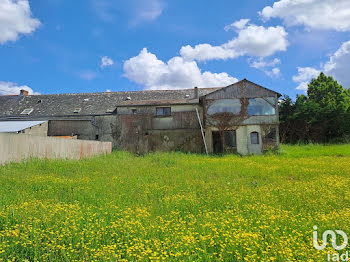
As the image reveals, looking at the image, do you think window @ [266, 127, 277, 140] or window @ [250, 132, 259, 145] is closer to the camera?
window @ [266, 127, 277, 140]

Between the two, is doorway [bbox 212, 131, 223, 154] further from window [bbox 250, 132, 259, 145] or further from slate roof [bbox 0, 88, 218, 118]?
slate roof [bbox 0, 88, 218, 118]

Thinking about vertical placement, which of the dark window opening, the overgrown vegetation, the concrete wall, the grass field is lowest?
the grass field

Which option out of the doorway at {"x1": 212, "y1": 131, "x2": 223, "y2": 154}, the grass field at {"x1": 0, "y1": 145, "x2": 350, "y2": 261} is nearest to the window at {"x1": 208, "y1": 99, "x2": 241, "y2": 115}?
the doorway at {"x1": 212, "y1": 131, "x2": 223, "y2": 154}

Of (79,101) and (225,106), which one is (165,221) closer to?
(225,106)

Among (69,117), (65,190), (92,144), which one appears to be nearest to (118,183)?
(65,190)

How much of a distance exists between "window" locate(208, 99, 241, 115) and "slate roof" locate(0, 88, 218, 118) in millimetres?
4549

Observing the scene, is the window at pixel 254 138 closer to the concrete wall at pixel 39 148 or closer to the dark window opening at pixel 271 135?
the dark window opening at pixel 271 135

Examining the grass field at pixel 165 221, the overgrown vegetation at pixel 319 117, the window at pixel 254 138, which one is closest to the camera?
the grass field at pixel 165 221

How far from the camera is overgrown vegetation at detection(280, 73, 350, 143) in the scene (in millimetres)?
25938

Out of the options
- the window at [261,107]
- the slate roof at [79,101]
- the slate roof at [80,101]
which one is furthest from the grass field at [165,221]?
the slate roof at [80,101]

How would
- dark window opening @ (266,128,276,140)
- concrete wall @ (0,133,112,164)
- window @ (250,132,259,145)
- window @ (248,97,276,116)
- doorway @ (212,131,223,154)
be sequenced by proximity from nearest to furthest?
concrete wall @ (0,133,112,164) → dark window opening @ (266,128,276,140) → window @ (250,132,259,145) → window @ (248,97,276,116) → doorway @ (212,131,223,154)

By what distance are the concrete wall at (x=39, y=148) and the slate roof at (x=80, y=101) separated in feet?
28.6

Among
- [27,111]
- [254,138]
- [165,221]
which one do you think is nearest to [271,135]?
[254,138]

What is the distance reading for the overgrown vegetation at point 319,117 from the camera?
1021 inches
